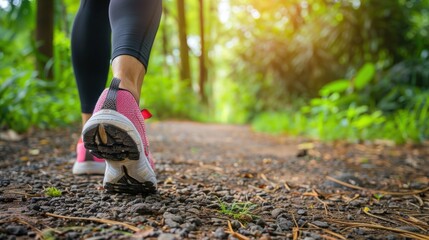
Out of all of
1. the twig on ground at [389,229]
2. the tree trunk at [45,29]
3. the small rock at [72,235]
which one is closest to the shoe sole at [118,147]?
the small rock at [72,235]

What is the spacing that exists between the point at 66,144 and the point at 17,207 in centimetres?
153

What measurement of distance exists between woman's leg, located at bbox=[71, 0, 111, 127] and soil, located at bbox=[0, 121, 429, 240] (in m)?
0.38

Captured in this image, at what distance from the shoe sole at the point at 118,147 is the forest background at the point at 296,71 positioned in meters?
1.86

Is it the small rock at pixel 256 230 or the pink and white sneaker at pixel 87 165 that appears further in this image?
the pink and white sneaker at pixel 87 165

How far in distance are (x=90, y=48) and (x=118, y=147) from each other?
0.61 meters

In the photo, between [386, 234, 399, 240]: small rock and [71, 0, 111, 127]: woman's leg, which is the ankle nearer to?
[71, 0, 111, 127]: woman's leg

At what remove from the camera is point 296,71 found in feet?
21.2

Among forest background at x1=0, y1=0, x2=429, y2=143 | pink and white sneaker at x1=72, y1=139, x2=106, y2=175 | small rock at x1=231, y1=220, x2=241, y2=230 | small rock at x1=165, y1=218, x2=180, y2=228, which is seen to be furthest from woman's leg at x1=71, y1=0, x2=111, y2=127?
forest background at x1=0, y1=0, x2=429, y2=143

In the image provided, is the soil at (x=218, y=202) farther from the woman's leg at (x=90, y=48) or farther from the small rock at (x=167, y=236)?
the woman's leg at (x=90, y=48)

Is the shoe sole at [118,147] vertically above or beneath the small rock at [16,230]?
above

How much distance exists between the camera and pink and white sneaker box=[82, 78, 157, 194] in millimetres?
971

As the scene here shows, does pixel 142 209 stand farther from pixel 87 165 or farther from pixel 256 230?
pixel 87 165

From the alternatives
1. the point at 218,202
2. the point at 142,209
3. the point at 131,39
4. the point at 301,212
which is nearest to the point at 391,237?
the point at 301,212

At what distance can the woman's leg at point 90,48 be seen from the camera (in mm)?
1385
